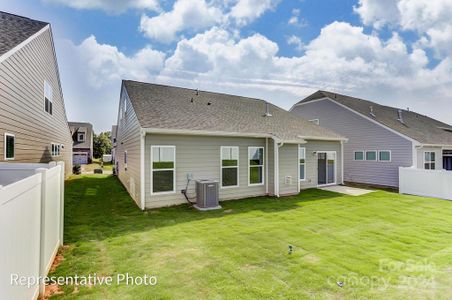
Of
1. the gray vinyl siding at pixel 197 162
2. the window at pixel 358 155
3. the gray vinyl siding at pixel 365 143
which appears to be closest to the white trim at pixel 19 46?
the gray vinyl siding at pixel 197 162

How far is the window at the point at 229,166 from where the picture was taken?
9914 mm

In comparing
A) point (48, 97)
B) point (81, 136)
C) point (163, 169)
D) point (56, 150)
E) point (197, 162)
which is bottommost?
point (163, 169)

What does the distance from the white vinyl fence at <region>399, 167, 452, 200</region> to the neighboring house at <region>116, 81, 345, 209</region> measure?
3.07 meters

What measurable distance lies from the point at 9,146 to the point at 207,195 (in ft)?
19.9

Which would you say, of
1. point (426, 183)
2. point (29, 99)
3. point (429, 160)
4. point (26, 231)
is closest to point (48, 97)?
point (29, 99)

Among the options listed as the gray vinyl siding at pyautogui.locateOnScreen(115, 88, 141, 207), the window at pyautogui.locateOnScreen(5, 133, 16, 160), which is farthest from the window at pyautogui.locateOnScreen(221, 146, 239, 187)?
the window at pyautogui.locateOnScreen(5, 133, 16, 160)

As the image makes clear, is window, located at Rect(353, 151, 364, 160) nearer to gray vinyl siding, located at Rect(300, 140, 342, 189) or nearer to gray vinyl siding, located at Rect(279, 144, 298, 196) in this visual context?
gray vinyl siding, located at Rect(300, 140, 342, 189)

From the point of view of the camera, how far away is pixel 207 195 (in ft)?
28.0

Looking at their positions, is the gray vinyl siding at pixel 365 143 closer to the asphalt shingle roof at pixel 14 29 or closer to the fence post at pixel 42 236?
the fence post at pixel 42 236

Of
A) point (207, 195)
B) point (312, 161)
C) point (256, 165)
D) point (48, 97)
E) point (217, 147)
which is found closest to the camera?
point (207, 195)

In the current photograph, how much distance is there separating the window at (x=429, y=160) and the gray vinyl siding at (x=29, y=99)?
19.7 meters

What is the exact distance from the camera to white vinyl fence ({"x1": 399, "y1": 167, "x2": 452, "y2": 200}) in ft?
34.7

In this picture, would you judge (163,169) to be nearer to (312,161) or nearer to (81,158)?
(312,161)

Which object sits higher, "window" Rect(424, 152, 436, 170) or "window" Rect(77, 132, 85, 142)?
"window" Rect(77, 132, 85, 142)
